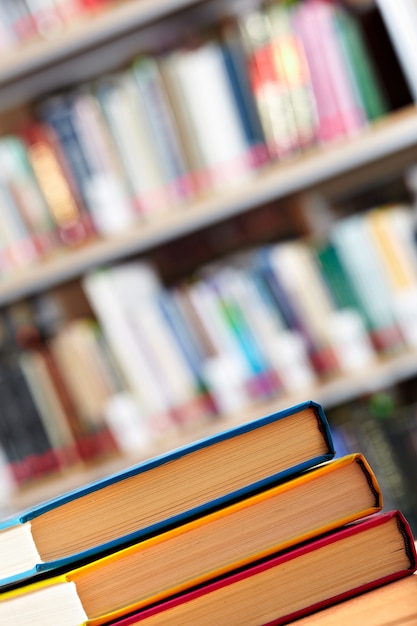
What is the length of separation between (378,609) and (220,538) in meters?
0.11

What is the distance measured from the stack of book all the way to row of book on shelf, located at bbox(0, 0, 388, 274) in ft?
3.82

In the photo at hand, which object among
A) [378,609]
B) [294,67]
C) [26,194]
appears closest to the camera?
[378,609]

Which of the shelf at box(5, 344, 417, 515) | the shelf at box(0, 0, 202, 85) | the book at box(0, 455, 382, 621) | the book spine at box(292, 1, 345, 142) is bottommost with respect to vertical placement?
the book at box(0, 455, 382, 621)

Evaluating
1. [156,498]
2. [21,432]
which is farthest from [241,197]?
[156,498]

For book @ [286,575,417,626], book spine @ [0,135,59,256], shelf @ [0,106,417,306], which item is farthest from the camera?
book spine @ [0,135,59,256]

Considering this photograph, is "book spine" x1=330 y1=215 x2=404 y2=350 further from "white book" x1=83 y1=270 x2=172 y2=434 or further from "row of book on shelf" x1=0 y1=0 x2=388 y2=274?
"white book" x1=83 y1=270 x2=172 y2=434

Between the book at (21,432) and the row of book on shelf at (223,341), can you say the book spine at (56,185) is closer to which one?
the row of book on shelf at (223,341)

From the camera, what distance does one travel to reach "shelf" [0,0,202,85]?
1686 millimetres

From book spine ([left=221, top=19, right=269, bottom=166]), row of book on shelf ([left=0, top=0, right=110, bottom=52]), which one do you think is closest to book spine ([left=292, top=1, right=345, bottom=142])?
book spine ([left=221, top=19, right=269, bottom=166])

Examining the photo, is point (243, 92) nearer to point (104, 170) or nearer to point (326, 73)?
point (326, 73)

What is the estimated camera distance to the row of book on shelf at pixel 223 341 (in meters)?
1.71

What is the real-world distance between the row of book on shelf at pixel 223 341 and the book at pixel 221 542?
3.71 feet

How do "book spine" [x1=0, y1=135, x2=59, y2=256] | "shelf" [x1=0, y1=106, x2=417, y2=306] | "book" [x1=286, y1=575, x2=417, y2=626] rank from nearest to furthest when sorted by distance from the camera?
"book" [x1=286, y1=575, x2=417, y2=626]
"shelf" [x1=0, y1=106, x2=417, y2=306]
"book spine" [x1=0, y1=135, x2=59, y2=256]

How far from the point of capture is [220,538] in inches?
22.6
